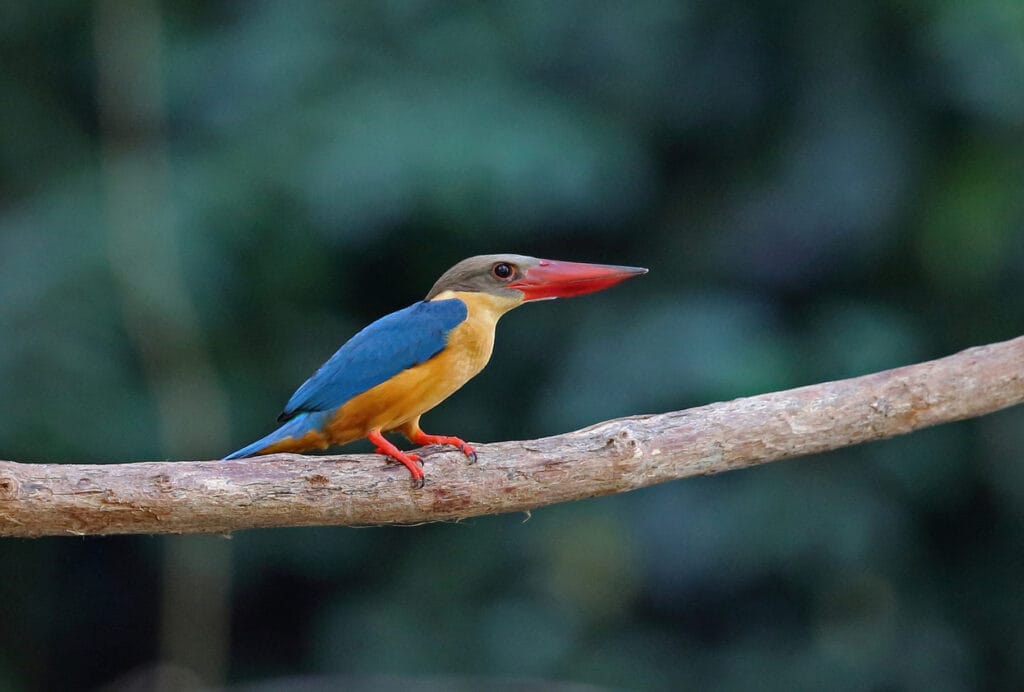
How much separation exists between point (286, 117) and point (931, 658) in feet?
12.0

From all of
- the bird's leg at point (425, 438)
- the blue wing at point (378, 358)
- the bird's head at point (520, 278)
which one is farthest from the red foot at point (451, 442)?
the bird's head at point (520, 278)

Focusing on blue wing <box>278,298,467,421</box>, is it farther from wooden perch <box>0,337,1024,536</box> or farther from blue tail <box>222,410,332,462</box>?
wooden perch <box>0,337,1024,536</box>

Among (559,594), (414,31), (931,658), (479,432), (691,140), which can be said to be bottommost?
(931,658)

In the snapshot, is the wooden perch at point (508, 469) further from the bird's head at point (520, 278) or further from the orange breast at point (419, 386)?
the bird's head at point (520, 278)

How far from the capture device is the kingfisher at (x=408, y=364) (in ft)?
10.5

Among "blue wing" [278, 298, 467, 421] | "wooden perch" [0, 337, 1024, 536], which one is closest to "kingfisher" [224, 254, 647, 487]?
"blue wing" [278, 298, 467, 421]

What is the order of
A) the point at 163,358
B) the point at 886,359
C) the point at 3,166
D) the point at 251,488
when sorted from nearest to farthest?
the point at 251,488
the point at 886,359
the point at 163,358
the point at 3,166

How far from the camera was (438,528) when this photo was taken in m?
5.98

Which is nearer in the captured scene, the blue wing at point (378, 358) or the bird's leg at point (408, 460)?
the bird's leg at point (408, 460)

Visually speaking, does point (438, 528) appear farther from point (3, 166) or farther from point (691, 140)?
point (3, 166)

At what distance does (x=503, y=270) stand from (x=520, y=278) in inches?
2.0

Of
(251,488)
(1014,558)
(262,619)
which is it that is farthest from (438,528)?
(251,488)

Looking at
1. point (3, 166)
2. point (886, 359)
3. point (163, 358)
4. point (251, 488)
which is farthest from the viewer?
point (3, 166)

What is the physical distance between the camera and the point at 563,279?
3.41 meters
